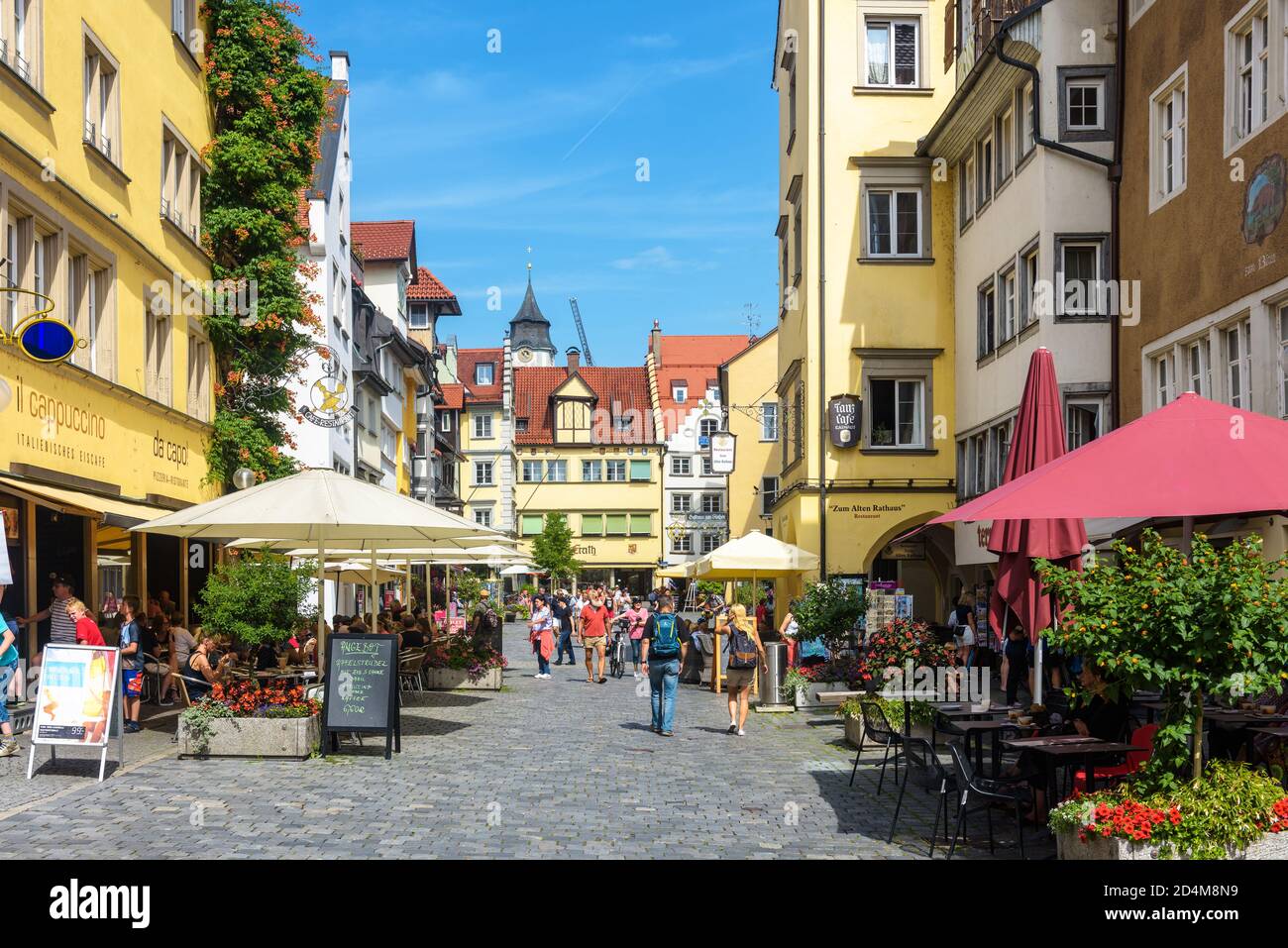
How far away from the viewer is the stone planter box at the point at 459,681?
24781 mm

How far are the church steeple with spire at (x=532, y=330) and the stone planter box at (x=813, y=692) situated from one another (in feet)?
351

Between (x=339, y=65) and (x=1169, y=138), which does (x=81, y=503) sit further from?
(x=339, y=65)

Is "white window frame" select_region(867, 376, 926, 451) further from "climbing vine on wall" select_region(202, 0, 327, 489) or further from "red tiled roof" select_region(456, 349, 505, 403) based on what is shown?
"red tiled roof" select_region(456, 349, 505, 403)

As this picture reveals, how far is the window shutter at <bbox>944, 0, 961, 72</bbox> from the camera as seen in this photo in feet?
99.2

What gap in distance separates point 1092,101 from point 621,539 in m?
66.3

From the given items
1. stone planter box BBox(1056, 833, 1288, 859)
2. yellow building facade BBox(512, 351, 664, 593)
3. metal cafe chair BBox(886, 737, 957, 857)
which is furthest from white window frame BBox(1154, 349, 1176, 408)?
yellow building facade BBox(512, 351, 664, 593)

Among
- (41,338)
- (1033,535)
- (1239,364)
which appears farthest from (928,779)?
(41,338)

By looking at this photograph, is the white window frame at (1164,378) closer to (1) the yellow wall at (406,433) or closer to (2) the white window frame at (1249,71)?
(2) the white window frame at (1249,71)

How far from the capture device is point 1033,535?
12156mm

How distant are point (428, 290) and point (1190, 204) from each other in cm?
4619
